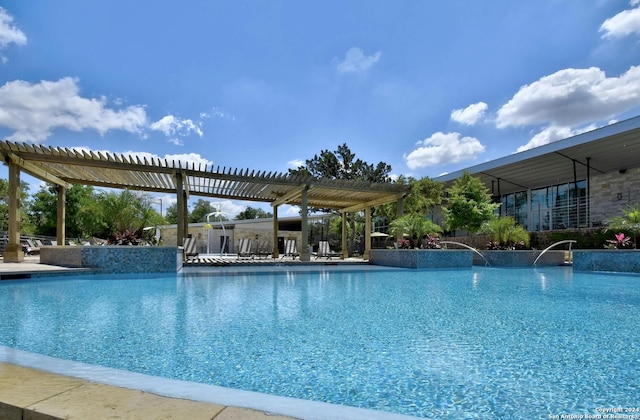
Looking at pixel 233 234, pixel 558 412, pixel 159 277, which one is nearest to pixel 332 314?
pixel 558 412

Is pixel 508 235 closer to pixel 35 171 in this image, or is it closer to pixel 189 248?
pixel 189 248

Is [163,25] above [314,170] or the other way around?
above

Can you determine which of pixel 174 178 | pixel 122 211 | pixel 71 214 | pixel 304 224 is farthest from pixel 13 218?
pixel 71 214

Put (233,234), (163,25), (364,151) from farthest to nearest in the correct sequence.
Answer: (233,234) < (364,151) < (163,25)

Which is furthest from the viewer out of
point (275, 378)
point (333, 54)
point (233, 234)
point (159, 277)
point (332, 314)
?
point (233, 234)

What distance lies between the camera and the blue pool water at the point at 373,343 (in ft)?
7.84

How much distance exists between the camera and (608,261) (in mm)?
12148

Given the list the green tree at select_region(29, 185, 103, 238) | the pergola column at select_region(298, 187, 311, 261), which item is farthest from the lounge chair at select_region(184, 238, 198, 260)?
the green tree at select_region(29, 185, 103, 238)

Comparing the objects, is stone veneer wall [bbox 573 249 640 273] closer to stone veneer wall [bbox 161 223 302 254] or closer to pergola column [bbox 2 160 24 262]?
pergola column [bbox 2 160 24 262]

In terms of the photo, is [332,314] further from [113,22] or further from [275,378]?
[113,22]

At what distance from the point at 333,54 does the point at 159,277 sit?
9.84 m

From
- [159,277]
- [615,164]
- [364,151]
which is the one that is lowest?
[159,277]

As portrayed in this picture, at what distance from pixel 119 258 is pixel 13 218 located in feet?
12.6

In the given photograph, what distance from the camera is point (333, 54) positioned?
13578mm
